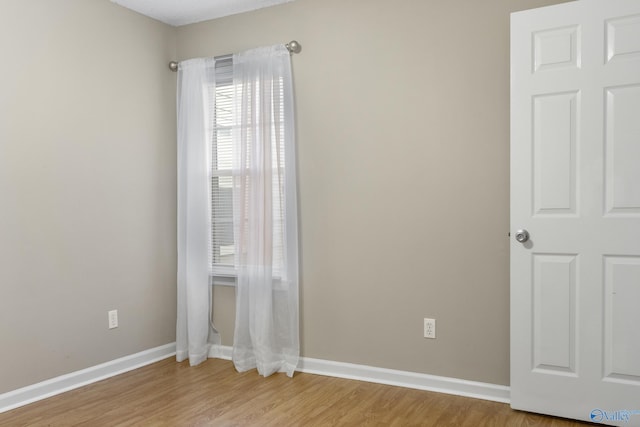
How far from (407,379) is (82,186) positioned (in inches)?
90.0

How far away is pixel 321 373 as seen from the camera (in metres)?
3.43

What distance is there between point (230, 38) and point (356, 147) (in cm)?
126

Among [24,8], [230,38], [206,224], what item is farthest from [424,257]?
[24,8]

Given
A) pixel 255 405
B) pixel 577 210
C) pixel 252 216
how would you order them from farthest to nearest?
1. pixel 252 216
2. pixel 255 405
3. pixel 577 210

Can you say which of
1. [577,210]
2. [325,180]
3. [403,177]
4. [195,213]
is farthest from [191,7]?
[577,210]

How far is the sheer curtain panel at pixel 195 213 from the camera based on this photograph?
377cm

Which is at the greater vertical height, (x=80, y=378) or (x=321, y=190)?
(x=321, y=190)

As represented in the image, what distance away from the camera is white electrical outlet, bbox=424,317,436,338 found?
311cm

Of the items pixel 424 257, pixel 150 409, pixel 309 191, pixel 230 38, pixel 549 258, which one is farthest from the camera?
pixel 230 38

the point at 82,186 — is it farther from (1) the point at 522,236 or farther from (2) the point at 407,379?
(1) the point at 522,236

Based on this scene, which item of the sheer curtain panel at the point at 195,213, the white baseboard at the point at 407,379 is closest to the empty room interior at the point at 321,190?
the white baseboard at the point at 407,379

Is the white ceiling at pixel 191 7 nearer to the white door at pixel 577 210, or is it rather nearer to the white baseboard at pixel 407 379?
the white door at pixel 577 210

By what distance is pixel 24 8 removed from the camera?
2979 millimetres

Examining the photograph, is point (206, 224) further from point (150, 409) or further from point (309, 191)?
point (150, 409)
